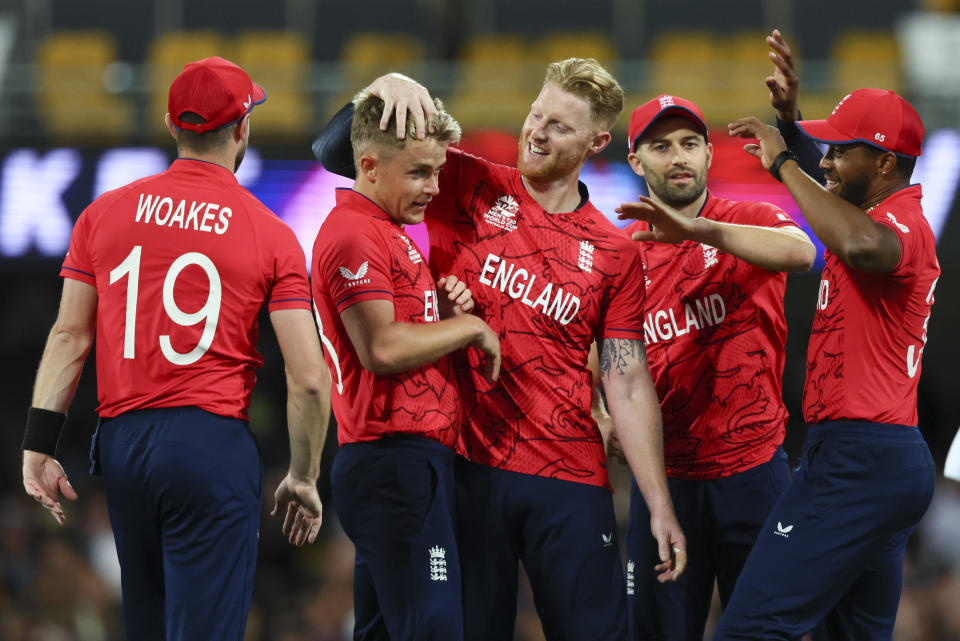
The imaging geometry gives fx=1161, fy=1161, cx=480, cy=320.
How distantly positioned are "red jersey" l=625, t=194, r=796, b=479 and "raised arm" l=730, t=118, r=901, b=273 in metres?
0.46

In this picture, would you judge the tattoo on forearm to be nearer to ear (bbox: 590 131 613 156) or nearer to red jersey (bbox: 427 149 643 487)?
red jersey (bbox: 427 149 643 487)

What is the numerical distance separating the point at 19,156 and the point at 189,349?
8.09 m

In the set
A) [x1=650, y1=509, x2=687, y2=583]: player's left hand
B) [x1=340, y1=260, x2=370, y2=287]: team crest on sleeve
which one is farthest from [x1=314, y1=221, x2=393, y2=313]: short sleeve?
[x1=650, y1=509, x2=687, y2=583]: player's left hand

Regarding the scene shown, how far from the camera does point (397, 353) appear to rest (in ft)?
13.2

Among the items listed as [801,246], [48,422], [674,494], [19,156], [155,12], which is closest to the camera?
[48,422]

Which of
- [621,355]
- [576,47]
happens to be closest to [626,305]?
[621,355]

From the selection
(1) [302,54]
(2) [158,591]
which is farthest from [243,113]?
(1) [302,54]

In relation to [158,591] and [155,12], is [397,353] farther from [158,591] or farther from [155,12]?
[155,12]

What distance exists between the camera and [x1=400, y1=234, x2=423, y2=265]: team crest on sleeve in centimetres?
432

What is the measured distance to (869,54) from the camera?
53.0 ft

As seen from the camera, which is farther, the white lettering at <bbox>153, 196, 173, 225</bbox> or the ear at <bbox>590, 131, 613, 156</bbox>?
the ear at <bbox>590, 131, 613, 156</bbox>

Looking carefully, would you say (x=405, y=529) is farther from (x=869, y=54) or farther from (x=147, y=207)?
(x=869, y=54)

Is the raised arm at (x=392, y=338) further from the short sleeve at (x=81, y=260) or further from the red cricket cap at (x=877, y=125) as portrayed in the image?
the red cricket cap at (x=877, y=125)

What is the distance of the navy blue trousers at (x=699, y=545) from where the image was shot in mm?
4926
